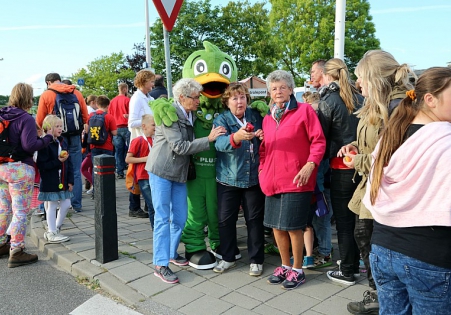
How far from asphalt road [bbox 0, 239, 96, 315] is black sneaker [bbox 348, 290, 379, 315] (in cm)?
236

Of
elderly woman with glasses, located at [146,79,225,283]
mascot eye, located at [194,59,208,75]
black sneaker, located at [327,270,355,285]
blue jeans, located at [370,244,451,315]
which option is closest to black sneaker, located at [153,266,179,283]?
elderly woman with glasses, located at [146,79,225,283]

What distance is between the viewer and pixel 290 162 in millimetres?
3705

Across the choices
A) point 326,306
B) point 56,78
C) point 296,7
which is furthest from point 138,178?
point 296,7

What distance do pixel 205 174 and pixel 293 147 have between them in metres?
1.09

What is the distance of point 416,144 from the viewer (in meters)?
1.92

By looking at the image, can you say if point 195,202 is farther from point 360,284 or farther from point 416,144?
point 416,144

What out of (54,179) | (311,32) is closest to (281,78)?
(54,179)

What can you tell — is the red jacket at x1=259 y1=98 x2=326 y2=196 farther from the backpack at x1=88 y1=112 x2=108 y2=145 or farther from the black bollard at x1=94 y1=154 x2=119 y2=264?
the backpack at x1=88 y1=112 x2=108 y2=145

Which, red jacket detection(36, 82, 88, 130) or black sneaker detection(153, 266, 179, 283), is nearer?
black sneaker detection(153, 266, 179, 283)

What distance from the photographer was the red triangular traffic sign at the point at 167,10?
14.6 feet

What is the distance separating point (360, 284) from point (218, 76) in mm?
2502

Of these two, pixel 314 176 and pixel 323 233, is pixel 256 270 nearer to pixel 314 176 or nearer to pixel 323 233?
pixel 323 233

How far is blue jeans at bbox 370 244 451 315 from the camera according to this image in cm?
190

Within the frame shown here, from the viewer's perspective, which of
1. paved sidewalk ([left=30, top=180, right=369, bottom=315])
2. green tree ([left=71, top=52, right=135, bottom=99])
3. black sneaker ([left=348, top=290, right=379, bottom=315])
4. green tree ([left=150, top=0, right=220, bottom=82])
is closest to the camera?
black sneaker ([left=348, top=290, right=379, bottom=315])
